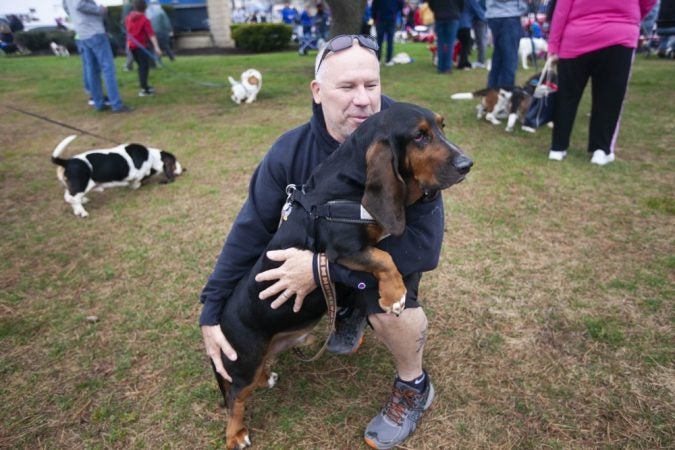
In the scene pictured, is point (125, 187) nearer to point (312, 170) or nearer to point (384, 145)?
point (312, 170)

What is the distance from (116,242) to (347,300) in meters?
2.86

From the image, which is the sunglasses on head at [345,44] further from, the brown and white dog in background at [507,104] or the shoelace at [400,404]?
the brown and white dog in background at [507,104]

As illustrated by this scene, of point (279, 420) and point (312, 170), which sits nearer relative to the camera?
point (312, 170)

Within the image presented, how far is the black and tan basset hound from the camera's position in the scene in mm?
1718

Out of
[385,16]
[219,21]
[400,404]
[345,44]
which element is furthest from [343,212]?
[219,21]

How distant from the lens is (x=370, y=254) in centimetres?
178

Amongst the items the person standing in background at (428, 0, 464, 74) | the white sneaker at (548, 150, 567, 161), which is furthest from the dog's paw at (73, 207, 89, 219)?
the person standing in background at (428, 0, 464, 74)

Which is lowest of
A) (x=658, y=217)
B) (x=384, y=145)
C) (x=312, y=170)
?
(x=658, y=217)

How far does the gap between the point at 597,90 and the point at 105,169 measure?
5.70m

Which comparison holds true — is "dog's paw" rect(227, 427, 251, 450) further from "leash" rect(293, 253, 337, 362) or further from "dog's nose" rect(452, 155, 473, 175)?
"dog's nose" rect(452, 155, 473, 175)

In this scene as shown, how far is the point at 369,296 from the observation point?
1925mm

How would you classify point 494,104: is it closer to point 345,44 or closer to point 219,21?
point 345,44

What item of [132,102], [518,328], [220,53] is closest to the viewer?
[518,328]

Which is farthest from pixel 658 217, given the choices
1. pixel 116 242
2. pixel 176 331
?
pixel 116 242
